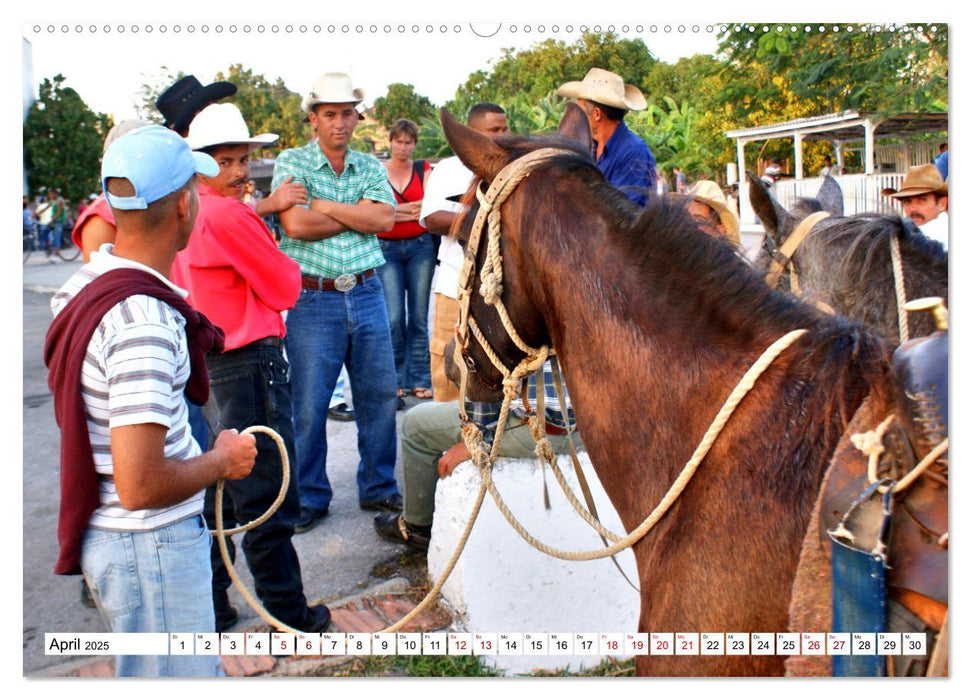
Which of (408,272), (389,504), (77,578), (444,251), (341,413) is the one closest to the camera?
(77,578)

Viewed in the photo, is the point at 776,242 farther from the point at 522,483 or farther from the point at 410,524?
the point at 410,524

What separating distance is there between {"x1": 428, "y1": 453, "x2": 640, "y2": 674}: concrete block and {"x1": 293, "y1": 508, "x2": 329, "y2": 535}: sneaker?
1.52 metres

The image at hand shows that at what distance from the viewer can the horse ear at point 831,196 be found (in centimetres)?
379

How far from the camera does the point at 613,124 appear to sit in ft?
12.9

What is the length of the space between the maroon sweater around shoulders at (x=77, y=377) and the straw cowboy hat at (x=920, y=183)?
344 cm

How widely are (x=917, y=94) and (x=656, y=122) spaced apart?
1052cm

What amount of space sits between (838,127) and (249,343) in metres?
2.94

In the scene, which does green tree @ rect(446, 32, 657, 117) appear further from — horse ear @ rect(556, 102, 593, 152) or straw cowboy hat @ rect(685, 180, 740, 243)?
straw cowboy hat @ rect(685, 180, 740, 243)

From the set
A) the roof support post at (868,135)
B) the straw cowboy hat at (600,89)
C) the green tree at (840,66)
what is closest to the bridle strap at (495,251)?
the green tree at (840,66)

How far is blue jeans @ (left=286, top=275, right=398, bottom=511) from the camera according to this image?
172 inches

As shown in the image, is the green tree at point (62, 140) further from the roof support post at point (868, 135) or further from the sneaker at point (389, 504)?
the roof support post at point (868, 135)

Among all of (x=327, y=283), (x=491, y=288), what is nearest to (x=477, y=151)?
(x=491, y=288)

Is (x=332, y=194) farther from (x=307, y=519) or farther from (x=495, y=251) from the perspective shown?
(x=495, y=251)

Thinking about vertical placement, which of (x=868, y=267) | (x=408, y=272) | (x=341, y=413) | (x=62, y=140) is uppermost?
(x=62, y=140)
